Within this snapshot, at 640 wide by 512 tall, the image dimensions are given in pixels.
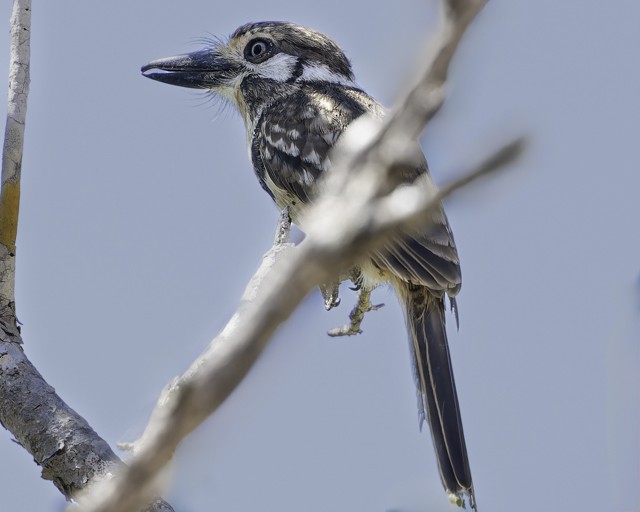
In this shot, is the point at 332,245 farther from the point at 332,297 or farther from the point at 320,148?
the point at 320,148

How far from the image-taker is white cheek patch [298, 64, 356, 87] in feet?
18.2

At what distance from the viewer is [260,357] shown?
1.00 m

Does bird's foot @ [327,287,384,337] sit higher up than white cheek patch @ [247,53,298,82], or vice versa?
white cheek patch @ [247,53,298,82]

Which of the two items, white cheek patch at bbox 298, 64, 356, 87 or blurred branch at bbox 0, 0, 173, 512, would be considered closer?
blurred branch at bbox 0, 0, 173, 512

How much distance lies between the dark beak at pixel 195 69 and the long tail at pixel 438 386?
1831mm

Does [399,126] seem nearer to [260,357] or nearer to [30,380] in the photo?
[260,357]

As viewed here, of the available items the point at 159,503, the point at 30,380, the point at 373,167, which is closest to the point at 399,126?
the point at 373,167

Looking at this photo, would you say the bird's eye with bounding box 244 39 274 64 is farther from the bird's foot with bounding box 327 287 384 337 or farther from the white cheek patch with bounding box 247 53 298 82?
the bird's foot with bounding box 327 287 384 337

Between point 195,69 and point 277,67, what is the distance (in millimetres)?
472

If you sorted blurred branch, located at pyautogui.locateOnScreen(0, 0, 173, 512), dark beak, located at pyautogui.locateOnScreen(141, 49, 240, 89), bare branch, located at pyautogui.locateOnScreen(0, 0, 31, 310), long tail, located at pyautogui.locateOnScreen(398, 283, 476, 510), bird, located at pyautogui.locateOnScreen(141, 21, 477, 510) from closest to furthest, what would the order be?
1. blurred branch, located at pyautogui.locateOnScreen(0, 0, 173, 512)
2. bare branch, located at pyautogui.locateOnScreen(0, 0, 31, 310)
3. long tail, located at pyautogui.locateOnScreen(398, 283, 476, 510)
4. bird, located at pyautogui.locateOnScreen(141, 21, 477, 510)
5. dark beak, located at pyautogui.locateOnScreen(141, 49, 240, 89)

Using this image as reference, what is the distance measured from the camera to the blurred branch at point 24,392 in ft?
9.36

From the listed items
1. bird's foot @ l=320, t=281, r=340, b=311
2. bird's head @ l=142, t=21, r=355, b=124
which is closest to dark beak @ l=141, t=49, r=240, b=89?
bird's head @ l=142, t=21, r=355, b=124

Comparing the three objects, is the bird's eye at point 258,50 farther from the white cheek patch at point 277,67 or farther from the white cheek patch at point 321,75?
the white cheek patch at point 321,75

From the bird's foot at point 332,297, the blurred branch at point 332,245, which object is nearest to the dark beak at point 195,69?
the bird's foot at point 332,297
